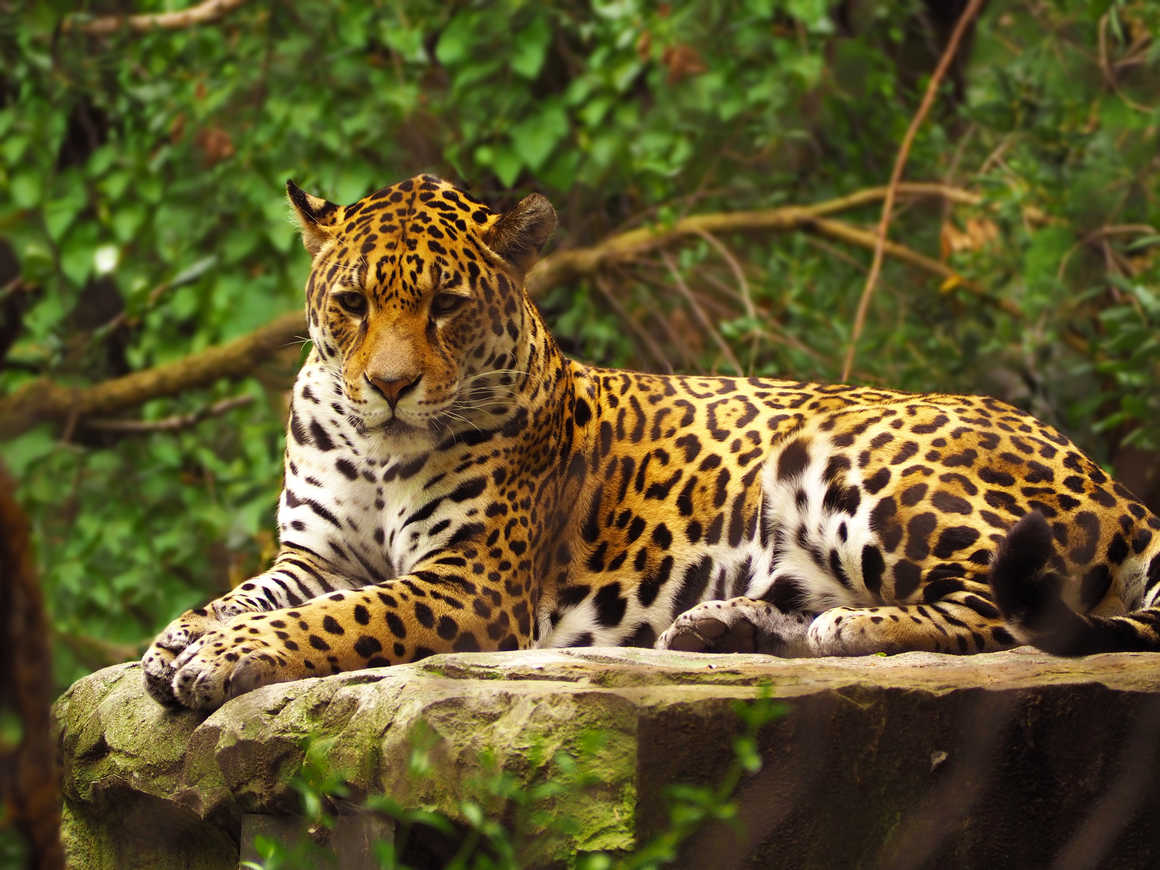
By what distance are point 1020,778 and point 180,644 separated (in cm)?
239

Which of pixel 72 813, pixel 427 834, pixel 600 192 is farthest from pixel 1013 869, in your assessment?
pixel 600 192

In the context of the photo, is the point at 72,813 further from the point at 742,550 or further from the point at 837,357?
the point at 837,357

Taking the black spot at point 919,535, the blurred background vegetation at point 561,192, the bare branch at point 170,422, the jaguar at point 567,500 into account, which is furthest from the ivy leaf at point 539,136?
the black spot at point 919,535

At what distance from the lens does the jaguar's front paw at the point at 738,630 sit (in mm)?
4898

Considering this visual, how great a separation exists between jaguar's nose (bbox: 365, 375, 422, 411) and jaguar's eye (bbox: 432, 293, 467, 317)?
0.95ft

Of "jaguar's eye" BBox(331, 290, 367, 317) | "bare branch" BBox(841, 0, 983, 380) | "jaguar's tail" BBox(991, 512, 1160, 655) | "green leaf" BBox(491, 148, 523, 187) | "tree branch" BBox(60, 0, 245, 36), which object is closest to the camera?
"jaguar's tail" BBox(991, 512, 1160, 655)

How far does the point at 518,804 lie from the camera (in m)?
3.20

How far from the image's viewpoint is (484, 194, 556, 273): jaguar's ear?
533 cm

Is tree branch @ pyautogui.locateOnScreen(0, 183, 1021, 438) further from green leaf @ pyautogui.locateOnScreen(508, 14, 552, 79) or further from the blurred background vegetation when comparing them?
green leaf @ pyautogui.locateOnScreen(508, 14, 552, 79)

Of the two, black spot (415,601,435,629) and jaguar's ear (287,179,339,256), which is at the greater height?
jaguar's ear (287,179,339,256)

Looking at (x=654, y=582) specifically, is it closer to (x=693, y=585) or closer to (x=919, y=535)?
(x=693, y=585)

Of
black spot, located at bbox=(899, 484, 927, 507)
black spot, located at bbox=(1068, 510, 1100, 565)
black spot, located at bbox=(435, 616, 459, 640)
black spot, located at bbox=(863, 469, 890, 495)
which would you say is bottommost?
black spot, located at bbox=(435, 616, 459, 640)

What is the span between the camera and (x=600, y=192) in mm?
9719

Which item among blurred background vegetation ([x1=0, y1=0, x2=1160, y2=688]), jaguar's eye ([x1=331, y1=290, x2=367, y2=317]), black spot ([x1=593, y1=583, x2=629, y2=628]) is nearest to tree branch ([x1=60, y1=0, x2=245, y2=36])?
blurred background vegetation ([x1=0, y1=0, x2=1160, y2=688])
